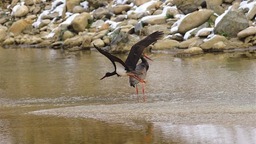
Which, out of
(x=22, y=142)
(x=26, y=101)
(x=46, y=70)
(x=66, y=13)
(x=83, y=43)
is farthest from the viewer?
(x=66, y=13)

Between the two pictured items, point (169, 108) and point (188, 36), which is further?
point (188, 36)

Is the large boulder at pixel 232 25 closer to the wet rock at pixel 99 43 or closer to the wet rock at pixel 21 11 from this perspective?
the wet rock at pixel 99 43

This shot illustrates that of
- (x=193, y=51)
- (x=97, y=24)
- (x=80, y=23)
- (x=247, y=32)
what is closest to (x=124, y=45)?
(x=193, y=51)

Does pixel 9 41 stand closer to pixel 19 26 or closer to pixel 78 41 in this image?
pixel 19 26

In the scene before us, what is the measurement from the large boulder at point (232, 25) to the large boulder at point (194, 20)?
139cm

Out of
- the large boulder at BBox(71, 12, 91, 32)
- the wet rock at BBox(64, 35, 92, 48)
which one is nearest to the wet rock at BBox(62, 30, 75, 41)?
the large boulder at BBox(71, 12, 91, 32)

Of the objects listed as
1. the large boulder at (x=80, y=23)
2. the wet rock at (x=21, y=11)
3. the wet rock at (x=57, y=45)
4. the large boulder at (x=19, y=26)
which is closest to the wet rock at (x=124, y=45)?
the wet rock at (x=57, y=45)

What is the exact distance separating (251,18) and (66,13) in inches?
478

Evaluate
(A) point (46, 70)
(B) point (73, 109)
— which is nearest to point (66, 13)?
(A) point (46, 70)

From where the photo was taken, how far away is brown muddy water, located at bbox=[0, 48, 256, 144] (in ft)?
23.8

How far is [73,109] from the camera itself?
9.43 meters

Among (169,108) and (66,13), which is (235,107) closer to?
(169,108)

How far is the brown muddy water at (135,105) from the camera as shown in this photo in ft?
23.8

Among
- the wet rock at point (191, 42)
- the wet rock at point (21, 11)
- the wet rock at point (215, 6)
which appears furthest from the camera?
the wet rock at point (21, 11)
